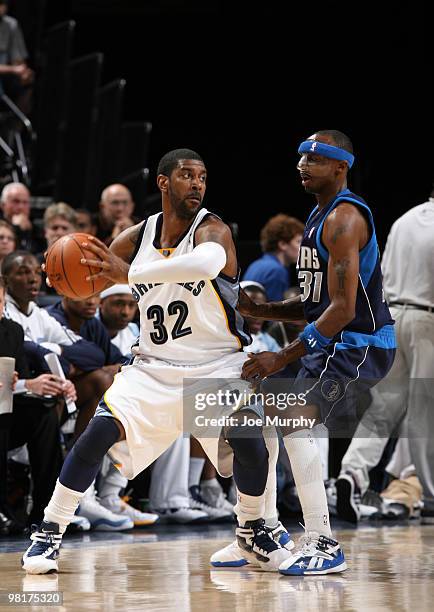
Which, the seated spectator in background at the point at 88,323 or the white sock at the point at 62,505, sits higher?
the seated spectator in background at the point at 88,323

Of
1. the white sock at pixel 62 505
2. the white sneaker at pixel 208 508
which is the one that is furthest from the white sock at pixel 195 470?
the white sock at pixel 62 505

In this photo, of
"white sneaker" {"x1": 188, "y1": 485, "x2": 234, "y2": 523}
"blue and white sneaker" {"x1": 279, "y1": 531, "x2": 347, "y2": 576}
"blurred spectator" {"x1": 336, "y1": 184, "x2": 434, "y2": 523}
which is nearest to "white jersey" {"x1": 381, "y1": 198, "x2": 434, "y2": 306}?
"blurred spectator" {"x1": 336, "y1": 184, "x2": 434, "y2": 523}

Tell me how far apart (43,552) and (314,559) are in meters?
1.11

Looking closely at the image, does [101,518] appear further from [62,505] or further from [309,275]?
[309,275]

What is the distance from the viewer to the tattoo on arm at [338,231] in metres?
4.62

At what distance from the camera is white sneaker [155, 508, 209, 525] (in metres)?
6.75

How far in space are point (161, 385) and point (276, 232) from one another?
4.03 metres

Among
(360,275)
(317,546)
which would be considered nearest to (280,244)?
(360,275)

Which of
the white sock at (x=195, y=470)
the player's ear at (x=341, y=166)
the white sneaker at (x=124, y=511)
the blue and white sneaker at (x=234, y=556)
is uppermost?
the player's ear at (x=341, y=166)

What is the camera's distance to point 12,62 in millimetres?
10383

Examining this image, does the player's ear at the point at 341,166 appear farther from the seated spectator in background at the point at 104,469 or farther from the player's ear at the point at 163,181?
the seated spectator in background at the point at 104,469

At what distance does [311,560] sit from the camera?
4.60 metres

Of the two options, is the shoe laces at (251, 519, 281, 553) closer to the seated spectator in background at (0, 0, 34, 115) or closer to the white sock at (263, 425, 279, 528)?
the white sock at (263, 425, 279, 528)

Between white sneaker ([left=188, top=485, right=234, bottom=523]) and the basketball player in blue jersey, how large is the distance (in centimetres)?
220
